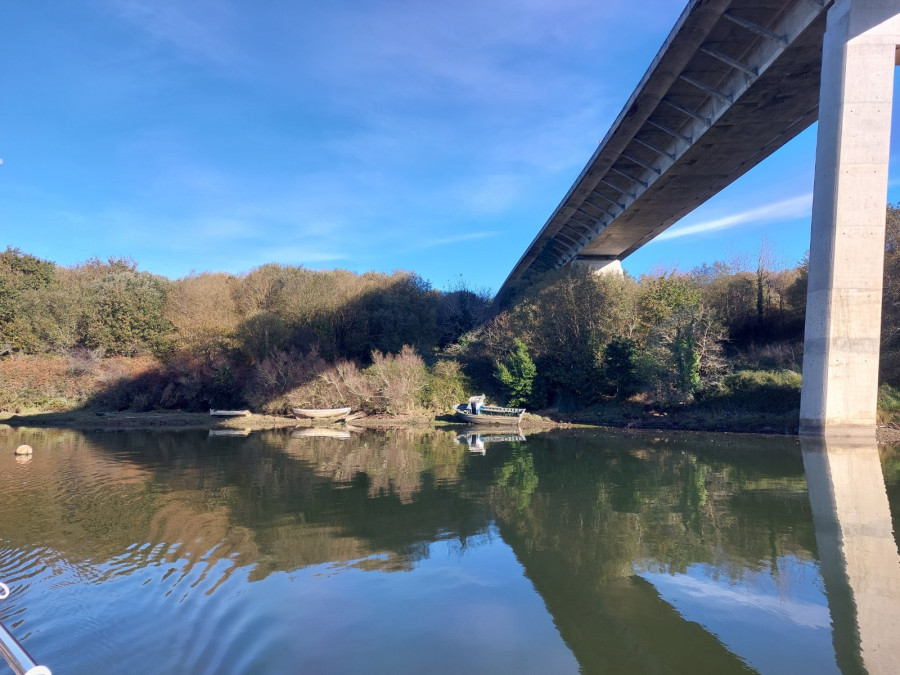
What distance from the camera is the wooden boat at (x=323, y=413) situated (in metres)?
31.8

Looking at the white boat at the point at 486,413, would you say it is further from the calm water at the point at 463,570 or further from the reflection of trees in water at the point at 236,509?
the calm water at the point at 463,570

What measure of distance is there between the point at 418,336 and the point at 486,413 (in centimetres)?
1143

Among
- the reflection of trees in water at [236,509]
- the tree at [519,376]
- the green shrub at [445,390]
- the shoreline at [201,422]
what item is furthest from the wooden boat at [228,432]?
the tree at [519,376]

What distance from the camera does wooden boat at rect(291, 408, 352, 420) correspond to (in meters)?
31.8

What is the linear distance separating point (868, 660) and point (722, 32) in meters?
17.9

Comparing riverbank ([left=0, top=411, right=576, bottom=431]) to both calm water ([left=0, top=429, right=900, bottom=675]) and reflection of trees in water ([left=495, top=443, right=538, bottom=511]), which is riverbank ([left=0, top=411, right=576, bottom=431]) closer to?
reflection of trees in water ([left=495, top=443, right=538, bottom=511])

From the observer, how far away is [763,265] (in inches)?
1278

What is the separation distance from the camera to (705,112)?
20.3 meters

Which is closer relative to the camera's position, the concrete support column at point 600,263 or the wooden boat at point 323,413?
the wooden boat at point 323,413

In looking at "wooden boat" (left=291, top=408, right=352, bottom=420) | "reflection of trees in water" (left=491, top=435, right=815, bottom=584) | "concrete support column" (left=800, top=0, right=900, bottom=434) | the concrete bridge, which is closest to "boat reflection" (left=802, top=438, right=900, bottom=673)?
"reflection of trees in water" (left=491, top=435, right=815, bottom=584)

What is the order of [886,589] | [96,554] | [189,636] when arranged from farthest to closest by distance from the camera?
[96,554] < [886,589] < [189,636]

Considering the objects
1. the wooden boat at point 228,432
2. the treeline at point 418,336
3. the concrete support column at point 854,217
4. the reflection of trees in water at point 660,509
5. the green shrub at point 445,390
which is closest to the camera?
the reflection of trees in water at point 660,509

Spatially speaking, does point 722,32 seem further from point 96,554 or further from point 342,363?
point 342,363

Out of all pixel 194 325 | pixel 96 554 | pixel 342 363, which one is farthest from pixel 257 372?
pixel 96 554
